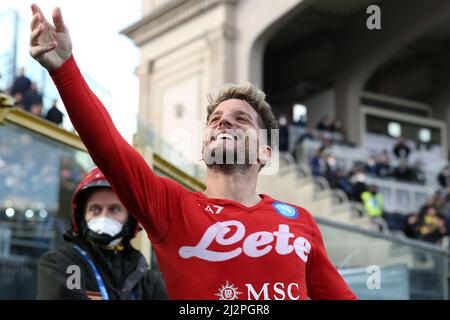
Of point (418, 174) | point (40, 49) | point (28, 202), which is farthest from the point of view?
point (418, 174)

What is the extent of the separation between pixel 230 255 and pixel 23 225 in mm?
8212

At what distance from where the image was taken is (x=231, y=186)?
3094 mm

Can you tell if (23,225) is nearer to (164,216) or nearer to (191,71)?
(164,216)

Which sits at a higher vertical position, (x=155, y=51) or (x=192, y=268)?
(x=155, y=51)

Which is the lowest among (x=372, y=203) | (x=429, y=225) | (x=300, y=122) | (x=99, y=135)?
(x=99, y=135)

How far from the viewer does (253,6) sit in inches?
868

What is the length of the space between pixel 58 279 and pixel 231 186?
136 cm

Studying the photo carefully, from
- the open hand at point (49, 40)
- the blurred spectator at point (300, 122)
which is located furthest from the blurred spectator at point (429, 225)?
the open hand at point (49, 40)

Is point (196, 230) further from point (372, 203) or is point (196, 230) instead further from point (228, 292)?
point (372, 203)

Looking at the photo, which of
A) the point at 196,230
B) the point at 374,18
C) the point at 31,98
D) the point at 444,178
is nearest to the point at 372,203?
the point at 444,178

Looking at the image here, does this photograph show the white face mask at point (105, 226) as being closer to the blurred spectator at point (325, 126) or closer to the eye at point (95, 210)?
the eye at point (95, 210)

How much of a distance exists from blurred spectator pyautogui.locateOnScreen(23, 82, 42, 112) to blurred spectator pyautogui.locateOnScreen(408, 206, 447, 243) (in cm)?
976
